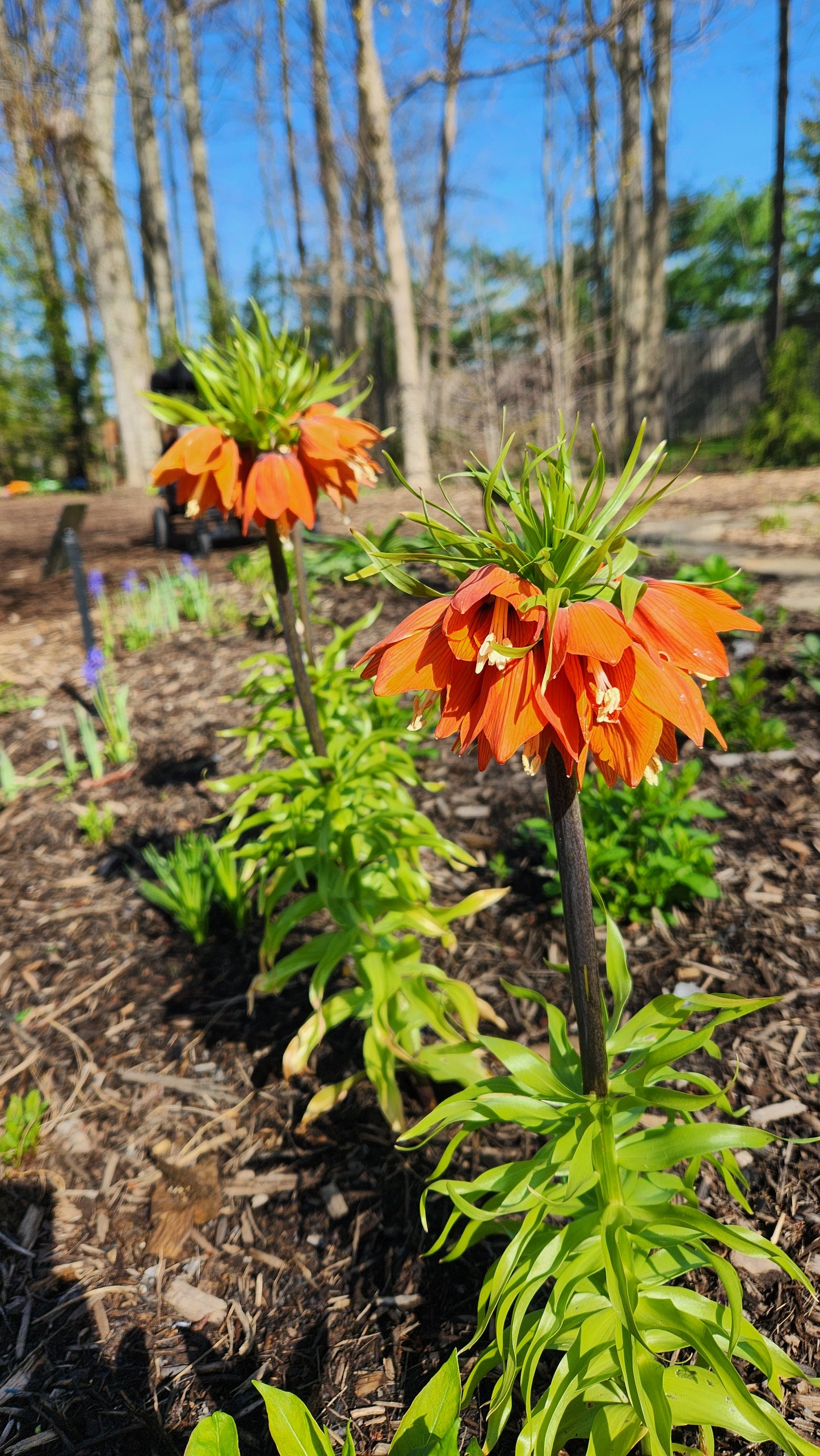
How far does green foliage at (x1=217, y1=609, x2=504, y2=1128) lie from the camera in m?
1.74

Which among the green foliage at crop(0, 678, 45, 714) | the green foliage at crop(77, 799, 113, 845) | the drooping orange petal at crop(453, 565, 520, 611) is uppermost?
the drooping orange petal at crop(453, 565, 520, 611)

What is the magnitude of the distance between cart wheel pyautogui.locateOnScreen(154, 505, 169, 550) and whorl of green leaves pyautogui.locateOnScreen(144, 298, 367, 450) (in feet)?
19.2

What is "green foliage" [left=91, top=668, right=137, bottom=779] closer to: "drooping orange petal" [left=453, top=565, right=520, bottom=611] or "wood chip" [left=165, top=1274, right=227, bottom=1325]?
"wood chip" [left=165, top=1274, right=227, bottom=1325]

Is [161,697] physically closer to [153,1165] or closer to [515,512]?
[153,1165]

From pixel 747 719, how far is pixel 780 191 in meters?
13.6

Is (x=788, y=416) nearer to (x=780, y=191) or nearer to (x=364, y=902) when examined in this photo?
(x=780, y=191)

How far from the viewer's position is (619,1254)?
1.02 meters

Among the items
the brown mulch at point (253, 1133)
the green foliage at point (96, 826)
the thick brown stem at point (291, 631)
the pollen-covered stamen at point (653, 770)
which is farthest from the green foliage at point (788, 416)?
the pollen-covered stamen at point (653, 770)

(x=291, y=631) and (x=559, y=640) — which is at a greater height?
(x=559, y=640)

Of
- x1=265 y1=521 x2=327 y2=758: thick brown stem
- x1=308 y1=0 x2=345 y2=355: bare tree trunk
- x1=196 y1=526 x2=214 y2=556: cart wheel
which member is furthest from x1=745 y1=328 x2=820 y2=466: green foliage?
x1=265 y1=521 x2=327 y2=758: thick brown stem

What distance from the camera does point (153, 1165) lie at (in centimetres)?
185

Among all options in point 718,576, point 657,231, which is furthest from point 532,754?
point 657,231

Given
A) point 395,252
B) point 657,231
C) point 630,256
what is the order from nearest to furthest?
point 395,252
point 657,231
point 630,256

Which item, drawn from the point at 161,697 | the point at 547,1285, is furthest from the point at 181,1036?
the point at 161,697
